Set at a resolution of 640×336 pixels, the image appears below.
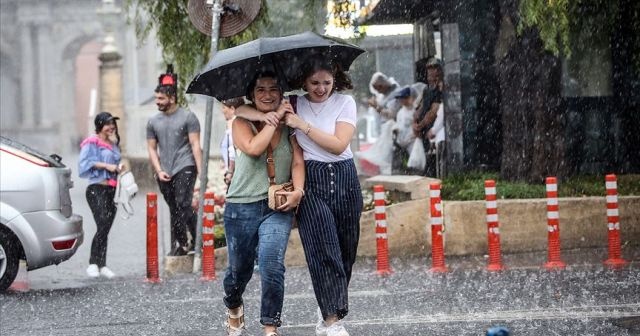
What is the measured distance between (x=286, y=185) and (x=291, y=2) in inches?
1164

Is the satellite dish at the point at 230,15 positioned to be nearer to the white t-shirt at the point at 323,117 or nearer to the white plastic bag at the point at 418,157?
the white t-shirt at the point at 323,117

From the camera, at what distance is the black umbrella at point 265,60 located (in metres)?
8.34

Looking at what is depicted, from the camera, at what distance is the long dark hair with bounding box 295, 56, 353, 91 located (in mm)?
8484

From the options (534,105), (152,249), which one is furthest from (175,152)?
(534,105)

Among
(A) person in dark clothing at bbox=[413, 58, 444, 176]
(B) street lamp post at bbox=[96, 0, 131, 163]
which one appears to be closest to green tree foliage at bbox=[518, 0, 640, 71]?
(A) person in dark clothing at bbox=[413, 58, 444, 176]

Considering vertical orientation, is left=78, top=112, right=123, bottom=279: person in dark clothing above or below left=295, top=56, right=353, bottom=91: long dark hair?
below

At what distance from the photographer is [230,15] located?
46.8 feet

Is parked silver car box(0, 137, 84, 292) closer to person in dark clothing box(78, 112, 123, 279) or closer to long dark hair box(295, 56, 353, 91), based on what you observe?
person in dark clothing box(78, 112, 123, 279)

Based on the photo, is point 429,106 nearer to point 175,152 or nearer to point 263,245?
point 175,152

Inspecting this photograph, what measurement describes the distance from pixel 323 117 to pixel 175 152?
240 inches

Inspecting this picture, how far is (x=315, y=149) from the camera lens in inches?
334

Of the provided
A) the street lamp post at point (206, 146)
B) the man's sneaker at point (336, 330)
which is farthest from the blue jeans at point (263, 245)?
the street lamp post at point (206, 146)

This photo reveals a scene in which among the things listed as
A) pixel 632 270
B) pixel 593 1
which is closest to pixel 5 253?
pixel 632 270

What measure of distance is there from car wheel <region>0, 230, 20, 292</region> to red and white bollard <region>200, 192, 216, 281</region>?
1.89m
